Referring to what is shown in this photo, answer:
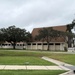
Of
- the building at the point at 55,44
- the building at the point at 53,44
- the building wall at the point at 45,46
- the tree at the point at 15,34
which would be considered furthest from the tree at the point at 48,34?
the tree at the point at 15,34

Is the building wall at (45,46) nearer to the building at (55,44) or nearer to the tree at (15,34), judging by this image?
the building at (55,44)

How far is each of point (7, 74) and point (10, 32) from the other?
8095 cm

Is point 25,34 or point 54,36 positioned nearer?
point 54,36

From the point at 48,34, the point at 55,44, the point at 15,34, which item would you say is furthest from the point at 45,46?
the point at 15,34

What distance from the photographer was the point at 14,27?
315ft

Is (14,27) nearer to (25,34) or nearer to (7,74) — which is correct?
(25,34)

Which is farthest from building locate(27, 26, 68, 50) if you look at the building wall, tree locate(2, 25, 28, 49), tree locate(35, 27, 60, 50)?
tree locate(2, 25, 28, 49)

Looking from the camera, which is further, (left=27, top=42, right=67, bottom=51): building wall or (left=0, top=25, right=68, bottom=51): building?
(left=27, top=42, right=67, bottom=51): building wall

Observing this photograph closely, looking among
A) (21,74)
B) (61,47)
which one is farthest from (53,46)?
(21,74)

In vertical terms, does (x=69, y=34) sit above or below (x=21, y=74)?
above

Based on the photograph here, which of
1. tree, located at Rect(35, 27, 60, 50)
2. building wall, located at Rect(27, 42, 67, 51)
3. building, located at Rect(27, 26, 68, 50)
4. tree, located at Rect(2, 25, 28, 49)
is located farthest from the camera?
tree, located at Rect(2, 25, 28, 49)

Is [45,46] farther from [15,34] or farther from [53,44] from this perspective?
[15,34]

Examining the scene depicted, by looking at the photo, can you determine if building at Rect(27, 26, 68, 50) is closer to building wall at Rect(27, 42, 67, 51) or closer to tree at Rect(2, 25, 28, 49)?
building wall at Rect(27, 42, 67, 51)

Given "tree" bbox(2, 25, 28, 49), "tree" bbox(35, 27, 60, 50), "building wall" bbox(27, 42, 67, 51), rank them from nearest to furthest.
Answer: "tree" bbox(35, 27, 60, 50), "building wall" bbox(27, 42, 67, 51), "tree" bbox(2, 25, 28, 49)
